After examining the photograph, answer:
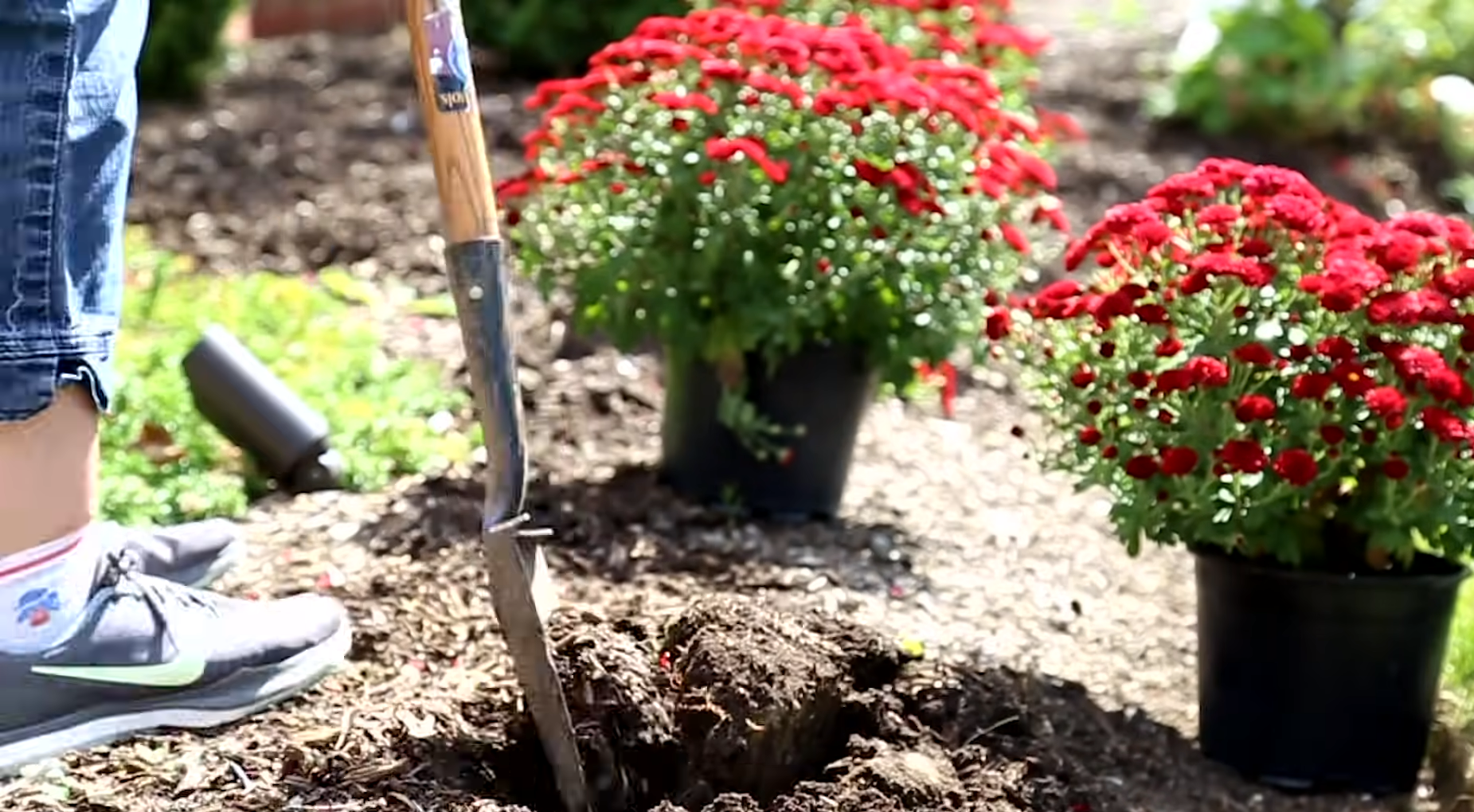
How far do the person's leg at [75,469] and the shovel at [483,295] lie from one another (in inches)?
16.0

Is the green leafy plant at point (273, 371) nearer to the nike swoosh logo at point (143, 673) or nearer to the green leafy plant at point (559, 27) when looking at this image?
the nike swoosh logo at point (143, 673)

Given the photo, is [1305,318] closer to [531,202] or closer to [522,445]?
[522,445]

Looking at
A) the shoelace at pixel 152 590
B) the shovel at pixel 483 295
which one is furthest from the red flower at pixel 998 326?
the shoelace at pixel 152 590

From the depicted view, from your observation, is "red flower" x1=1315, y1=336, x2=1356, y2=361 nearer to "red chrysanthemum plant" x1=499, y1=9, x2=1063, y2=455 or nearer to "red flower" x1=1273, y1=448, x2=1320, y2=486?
"red flower" x1=1273, y1=448, x2=1320, y2=486

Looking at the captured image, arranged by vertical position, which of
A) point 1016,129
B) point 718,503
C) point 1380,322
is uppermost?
point 1016,129

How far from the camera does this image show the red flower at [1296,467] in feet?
9.78

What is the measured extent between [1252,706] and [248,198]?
3.76m

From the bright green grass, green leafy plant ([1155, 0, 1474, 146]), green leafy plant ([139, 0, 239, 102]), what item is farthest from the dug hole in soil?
green leafy plant ([139, 0, 239, 102])

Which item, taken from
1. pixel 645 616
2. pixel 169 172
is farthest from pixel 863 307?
pixel 169 172

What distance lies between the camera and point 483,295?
2.62m

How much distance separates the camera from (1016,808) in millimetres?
2889

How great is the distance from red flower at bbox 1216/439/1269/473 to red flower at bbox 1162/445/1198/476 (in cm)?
4

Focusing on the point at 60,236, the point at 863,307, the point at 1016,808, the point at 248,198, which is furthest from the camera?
the point at 248,198

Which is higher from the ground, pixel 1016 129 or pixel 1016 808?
pixel 1016 129
